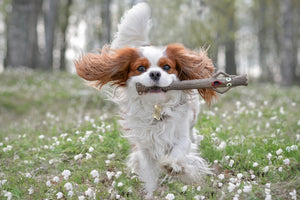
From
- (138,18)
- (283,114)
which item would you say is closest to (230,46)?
(283,114)

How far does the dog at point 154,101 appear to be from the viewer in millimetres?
3406

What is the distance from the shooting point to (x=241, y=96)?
8.70 metres

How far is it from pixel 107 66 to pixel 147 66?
0.64m

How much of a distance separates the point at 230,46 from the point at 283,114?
12118 millimetres

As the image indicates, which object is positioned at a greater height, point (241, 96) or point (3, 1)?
point (3, 1)

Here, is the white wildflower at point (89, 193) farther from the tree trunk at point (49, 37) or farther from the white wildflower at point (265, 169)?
the tree trunk at point (49, 37)

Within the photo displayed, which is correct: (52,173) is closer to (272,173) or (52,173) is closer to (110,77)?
(110,77)

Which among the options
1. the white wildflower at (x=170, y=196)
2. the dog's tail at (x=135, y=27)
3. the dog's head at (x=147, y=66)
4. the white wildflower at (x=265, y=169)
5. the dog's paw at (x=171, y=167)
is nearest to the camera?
the white wildflower at (x=170, y=196)

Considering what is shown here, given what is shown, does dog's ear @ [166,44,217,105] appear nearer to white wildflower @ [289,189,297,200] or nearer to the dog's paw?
the dog's paw

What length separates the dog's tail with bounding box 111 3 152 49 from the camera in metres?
4.04

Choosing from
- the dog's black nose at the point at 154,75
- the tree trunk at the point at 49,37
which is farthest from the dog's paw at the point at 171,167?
the tree trunk at the point at 49,37

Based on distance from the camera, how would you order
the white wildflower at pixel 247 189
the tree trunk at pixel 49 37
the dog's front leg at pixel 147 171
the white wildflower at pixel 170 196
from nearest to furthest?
the white wildflower at pixel 247 189 < the white wildflower at pixel 170 196 < the dog's front leg at pixel 147 171 < the tree trunk at pixel 49 37

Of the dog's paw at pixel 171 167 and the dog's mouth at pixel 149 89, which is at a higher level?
the dog's mouth at pixel 149 89

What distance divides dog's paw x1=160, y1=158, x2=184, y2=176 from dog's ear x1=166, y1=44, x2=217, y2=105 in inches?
35.5
